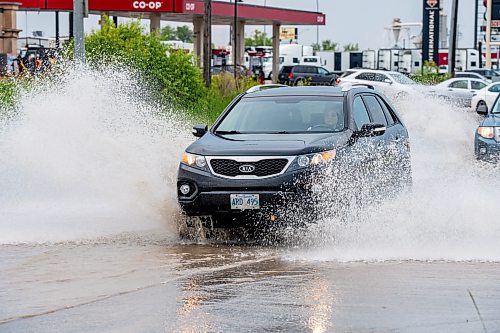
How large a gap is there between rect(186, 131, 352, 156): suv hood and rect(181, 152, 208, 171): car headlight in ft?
0.17

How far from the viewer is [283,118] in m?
13.0

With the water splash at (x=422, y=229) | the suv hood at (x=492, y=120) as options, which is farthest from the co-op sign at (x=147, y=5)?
the water splash at (x=422, y=229)

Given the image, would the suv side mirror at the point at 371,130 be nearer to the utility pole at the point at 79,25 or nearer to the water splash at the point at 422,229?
the water splash at the point at 422,229

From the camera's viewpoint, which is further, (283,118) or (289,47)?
(289,47)

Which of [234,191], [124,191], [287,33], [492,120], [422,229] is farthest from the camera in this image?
[287,33]

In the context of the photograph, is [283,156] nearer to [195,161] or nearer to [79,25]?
[195,161]

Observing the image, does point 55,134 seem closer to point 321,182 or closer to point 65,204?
point 65,204

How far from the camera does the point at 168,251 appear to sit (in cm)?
1155

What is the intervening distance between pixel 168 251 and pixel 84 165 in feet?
13.6

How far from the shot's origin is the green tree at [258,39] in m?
138

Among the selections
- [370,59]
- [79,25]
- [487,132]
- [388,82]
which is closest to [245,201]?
[487,132]

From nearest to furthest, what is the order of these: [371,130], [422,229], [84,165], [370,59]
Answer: [422,229] < [371,130] < [84,165] < [370,59]

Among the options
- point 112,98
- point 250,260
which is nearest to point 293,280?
point 250,260

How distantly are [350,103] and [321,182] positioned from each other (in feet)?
5.99
